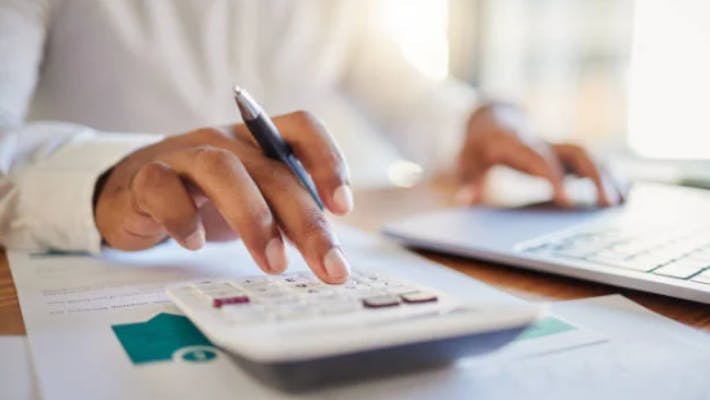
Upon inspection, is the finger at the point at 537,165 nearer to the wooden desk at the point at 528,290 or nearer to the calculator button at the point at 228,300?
the wooden desk at the point at 528,290

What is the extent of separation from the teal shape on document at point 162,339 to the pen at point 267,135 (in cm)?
14

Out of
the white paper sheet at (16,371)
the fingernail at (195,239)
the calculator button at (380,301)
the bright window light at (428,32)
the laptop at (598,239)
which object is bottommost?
the laptop at (598,239)

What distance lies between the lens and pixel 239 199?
42 centimetres

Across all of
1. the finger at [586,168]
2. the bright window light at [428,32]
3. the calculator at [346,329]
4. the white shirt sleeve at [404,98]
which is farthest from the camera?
the bright window light at [428,32]

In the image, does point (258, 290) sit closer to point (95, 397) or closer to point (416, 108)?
point (95, 397)

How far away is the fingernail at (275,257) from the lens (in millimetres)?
404

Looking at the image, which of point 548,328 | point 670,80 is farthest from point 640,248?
point 670,80

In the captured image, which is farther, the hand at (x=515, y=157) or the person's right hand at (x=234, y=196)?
the hand at (x=515, y=157)

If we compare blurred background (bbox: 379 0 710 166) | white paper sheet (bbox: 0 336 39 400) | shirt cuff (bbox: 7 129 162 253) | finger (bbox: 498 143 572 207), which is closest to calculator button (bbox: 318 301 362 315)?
white paper sheet (bbox: 0 336 39 400)

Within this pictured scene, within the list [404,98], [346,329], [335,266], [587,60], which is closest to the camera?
[346,329]

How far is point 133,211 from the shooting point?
504mm

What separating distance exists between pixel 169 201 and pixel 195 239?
0.10ft

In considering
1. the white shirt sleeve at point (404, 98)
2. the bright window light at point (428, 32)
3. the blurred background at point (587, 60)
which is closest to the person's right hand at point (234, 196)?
the white shirt sleeve at point (404, 98)

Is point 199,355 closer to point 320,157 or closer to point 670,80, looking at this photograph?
point 320,157
